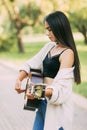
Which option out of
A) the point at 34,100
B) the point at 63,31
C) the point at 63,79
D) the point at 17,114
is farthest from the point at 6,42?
the point at 63,79

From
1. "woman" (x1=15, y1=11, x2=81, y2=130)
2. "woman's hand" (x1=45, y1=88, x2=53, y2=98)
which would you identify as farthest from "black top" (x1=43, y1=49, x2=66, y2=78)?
"woman's hand" (x1=45, y1=88, x2=53, y2=98)

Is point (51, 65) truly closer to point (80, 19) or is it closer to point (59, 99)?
point (59, 99)

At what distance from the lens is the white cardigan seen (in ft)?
12.0

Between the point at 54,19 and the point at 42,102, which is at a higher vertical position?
the point at 54,19

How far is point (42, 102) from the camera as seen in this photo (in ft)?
13.2

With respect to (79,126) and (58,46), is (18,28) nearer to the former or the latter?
(79,126)

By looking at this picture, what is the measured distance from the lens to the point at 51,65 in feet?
12.8

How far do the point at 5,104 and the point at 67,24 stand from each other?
6.77m

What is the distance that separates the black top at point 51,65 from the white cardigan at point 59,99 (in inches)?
4.0

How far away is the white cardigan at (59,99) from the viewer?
366cm

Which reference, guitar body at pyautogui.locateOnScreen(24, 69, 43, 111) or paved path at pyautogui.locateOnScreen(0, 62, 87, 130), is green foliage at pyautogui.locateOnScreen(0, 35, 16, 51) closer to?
paved path at pyautogui.locateOnScreen(0, 62, 87, 130)

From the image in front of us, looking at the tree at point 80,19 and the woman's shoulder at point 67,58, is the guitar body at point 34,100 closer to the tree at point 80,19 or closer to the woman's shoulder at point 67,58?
the woman's shoulder at point 67,58

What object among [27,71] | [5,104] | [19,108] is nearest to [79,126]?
[19,108]

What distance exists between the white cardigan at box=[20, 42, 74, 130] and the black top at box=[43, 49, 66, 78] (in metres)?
0.10
